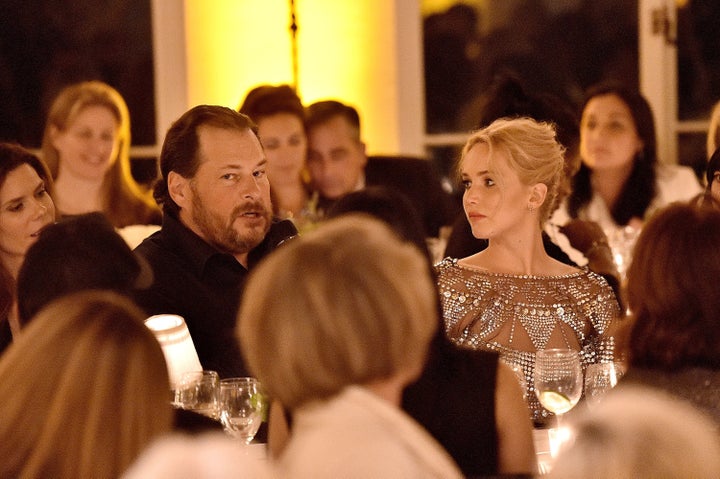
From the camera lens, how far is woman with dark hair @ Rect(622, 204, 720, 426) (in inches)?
76.4

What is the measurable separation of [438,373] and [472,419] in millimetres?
92

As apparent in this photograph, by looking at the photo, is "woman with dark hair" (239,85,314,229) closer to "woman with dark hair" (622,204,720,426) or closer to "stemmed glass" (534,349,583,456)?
"stemmed glass" (534,349,583,456)

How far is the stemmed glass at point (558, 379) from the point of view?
2.39 metres

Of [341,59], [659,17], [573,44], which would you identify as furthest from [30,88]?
[659,17]

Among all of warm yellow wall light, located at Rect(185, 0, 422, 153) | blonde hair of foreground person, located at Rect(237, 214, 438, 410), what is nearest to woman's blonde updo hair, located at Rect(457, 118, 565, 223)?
blonde hair of foreground person, located at Rect(237, 214, 438, 410)

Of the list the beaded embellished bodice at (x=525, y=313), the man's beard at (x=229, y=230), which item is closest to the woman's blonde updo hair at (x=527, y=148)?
the beaded embellished bodice at (x=525, y=313)

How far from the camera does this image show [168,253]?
3.20m

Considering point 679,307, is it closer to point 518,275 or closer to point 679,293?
point 679,293

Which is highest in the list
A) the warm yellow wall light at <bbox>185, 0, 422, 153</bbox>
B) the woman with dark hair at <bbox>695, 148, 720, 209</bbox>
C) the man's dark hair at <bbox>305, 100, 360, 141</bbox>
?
the warm yellow wall light at <bbox>185, 0, 422, 153</bbox>

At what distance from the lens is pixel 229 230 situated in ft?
10.7

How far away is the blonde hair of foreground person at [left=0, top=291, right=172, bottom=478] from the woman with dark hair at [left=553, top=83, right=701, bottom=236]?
407 cm

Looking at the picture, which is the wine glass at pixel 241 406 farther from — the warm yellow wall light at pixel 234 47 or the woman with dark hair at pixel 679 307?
the warm yellow wall light at pixel 234 47

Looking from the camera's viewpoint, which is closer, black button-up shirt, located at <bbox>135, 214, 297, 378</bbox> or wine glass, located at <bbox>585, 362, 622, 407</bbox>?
wine glass, located at <bbox>585, 362, 622, 407</bbox>

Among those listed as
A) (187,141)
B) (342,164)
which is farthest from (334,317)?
(342,164)
